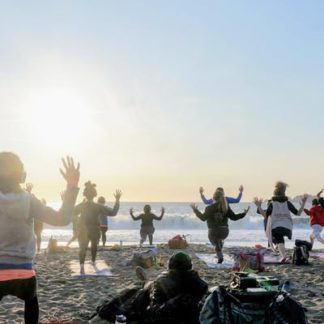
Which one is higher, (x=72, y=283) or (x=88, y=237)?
(x=88, y=237)

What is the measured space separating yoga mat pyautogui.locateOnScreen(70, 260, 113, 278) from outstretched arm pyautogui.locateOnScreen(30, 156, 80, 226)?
24.8ft

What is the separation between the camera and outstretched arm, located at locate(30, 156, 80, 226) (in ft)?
12.5

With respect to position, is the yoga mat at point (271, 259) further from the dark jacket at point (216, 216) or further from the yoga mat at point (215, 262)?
the dark jacket at point (216, 216)

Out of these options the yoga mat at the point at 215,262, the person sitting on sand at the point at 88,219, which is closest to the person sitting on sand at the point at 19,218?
the person sitting on sand at the point at 88,219

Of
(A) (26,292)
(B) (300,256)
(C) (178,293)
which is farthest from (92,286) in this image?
(B) (300,256)

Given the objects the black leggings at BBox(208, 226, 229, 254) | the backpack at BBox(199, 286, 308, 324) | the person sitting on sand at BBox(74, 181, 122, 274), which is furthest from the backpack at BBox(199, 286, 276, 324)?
the black leggings at BBox(208, 226, 229, 254)

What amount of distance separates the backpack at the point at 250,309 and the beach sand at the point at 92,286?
189 centimetres

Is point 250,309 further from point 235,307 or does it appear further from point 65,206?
point 65,206

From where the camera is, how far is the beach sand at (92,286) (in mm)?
→ 7164

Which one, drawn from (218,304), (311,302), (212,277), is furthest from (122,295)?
(212,277)

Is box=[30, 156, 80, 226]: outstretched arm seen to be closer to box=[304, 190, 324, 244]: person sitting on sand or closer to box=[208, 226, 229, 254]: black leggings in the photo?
box=[208, 226, 229, 254]: black leggings

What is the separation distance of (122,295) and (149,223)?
12.3m

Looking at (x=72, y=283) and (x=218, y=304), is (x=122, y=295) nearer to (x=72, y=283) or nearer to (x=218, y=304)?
(x=218, y=304)

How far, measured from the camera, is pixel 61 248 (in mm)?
17922
